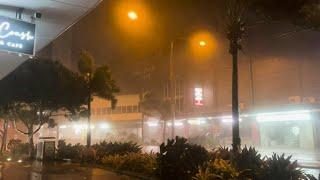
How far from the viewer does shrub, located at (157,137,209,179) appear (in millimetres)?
14906

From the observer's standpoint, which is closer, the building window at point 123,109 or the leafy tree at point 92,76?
the leafy tree at point 92,76

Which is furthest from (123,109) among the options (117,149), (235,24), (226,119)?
(235,24)

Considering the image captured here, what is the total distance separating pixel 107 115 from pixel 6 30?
74039mm

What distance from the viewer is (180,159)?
15094 mm

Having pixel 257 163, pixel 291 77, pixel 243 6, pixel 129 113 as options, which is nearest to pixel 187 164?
pixel 257 163

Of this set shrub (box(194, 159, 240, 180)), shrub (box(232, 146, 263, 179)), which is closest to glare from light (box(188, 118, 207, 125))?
shrub (box(194, 159, 240, 180))

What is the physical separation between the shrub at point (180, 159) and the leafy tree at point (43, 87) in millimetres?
18139

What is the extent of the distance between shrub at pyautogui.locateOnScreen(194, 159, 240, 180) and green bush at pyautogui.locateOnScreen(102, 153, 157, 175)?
4.42 meters

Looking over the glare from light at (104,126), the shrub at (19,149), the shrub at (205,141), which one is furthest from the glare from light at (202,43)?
the glare from light at (104,126)

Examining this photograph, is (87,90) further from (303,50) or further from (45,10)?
(303,50)

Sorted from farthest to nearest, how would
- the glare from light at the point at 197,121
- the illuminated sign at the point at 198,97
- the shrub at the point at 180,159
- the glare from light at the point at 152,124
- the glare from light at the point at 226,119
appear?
the glare from light at the point at 152,124 → the glare from light at the point at 197,121 → the illuminated sign at the point at 198,97 → the glare from light at the point at 226,119 → the shrub at the point at 180,159

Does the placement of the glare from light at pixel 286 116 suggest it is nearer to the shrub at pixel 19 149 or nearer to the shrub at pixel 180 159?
the shrub at pixel 19 149

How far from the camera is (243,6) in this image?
1539cm

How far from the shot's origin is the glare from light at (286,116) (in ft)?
126
